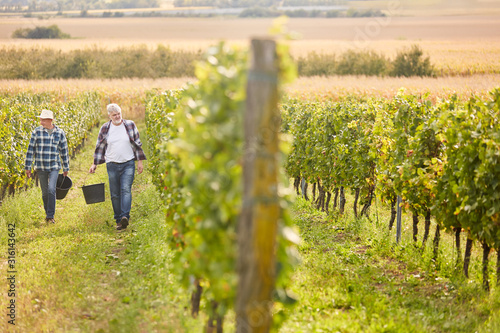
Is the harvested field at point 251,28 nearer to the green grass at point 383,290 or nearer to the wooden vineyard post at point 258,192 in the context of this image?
the green grass at point 383,290

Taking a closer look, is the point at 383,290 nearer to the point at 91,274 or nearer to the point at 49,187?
the point at 91,274

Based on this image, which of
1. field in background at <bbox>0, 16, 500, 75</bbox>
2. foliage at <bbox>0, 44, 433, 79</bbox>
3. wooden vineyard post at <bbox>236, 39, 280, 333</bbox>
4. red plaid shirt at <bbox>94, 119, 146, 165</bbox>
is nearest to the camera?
wooden vineyard post at <bbox>236, 39, 280, 333</bbox>

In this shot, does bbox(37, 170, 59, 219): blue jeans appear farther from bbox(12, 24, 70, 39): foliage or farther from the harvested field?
bbox(12, 24, 70, 39): foliage

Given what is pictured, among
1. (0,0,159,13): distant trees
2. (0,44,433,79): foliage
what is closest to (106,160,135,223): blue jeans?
(0,44,433,79): foliage

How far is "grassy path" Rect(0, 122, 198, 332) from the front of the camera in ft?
16.5

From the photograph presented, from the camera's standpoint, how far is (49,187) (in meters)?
8.87

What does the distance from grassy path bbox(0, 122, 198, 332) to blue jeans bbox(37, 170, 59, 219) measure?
0.91ft

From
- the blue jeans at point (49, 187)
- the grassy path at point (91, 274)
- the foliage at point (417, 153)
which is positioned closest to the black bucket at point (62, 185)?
the blue jeans at point (49, 187)

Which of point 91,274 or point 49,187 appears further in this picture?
point 49,187

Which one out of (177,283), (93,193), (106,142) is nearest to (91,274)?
(177,283)

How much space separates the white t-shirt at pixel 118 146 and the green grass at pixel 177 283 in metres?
1.21

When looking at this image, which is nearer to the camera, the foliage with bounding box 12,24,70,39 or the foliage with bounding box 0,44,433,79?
the foliage with bounding box 0,44,433,79

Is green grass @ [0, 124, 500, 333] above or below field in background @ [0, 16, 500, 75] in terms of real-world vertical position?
below

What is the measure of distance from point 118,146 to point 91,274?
259cm
